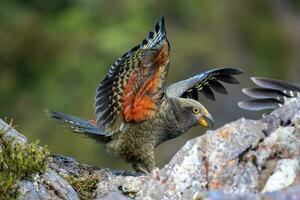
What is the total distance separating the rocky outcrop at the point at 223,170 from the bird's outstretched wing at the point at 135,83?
5.83 feet

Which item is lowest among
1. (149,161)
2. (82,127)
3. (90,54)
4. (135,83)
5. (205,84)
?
(149,161)

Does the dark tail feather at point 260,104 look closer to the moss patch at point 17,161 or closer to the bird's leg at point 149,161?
the bird's leg at point 149,161

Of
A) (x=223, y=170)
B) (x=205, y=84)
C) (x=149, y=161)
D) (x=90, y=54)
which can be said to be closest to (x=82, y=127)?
(x=149, y=161)

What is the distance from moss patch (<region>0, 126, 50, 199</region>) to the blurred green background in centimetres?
998

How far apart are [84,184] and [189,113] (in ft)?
8.00

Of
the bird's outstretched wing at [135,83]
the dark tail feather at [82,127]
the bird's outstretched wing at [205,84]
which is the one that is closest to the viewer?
the bird's outstretched wing at [135,83]

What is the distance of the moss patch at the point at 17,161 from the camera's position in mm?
5965

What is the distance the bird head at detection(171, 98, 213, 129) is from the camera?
9.27 metres

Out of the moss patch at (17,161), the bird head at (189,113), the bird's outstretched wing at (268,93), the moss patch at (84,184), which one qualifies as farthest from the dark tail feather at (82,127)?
the moss patch at (17,161)

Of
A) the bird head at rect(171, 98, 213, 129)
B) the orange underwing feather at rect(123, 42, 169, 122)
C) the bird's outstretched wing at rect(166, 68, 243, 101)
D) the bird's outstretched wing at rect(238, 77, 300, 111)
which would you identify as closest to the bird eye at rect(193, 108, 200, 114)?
the bird head at rect(171, 98, 213, 129)

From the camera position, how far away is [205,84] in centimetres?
979

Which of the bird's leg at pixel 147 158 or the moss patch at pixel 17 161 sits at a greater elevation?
the bird's leg at pixel 147 158

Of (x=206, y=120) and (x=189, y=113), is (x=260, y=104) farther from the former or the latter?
(x=206, y=120)

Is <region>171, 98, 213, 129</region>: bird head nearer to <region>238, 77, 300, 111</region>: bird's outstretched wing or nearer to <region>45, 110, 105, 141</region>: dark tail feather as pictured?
<region>45, 110, 105, 141</region>: dark tail feather
